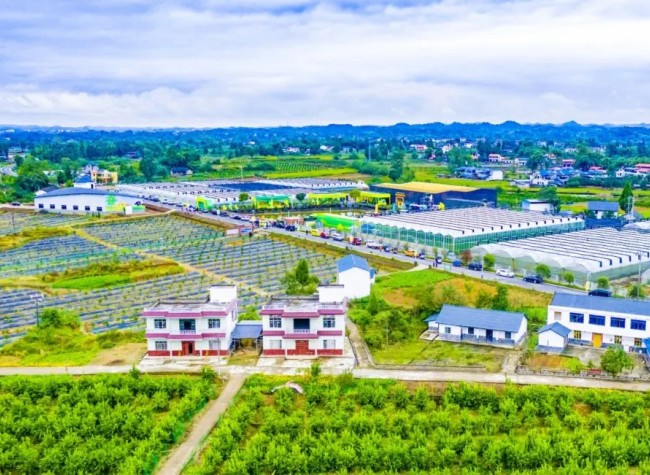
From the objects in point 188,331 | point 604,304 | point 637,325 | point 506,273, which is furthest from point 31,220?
point 637,325

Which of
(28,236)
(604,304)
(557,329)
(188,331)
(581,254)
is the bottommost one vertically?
(557,329)

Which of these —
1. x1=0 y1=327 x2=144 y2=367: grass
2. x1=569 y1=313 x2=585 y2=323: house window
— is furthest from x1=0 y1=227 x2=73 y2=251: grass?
x1=569 y1=313 x2=585 y2=323: house window

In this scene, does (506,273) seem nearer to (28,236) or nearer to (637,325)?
(637,325)

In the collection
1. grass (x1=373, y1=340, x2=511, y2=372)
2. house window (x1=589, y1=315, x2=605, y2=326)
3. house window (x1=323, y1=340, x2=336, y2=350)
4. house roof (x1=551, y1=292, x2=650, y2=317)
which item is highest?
house roof (x1=551, y1=292, x2=650, y2=317)

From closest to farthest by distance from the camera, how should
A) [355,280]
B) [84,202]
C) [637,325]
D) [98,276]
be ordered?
1. [637,325]
2. [355,280]
3. [98,276]
4. [84,202]

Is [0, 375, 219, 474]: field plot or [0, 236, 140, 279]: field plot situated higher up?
[0, 236, 140, 279]: field plot

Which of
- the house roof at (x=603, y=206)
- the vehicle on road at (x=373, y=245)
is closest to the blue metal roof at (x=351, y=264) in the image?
Answer: the vehicle on road at (x=373, y=245)

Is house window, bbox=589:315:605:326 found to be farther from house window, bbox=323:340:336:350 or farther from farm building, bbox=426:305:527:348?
house window, bbox=323:340:336:350

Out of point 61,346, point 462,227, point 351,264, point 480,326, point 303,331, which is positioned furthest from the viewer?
point 462,227
